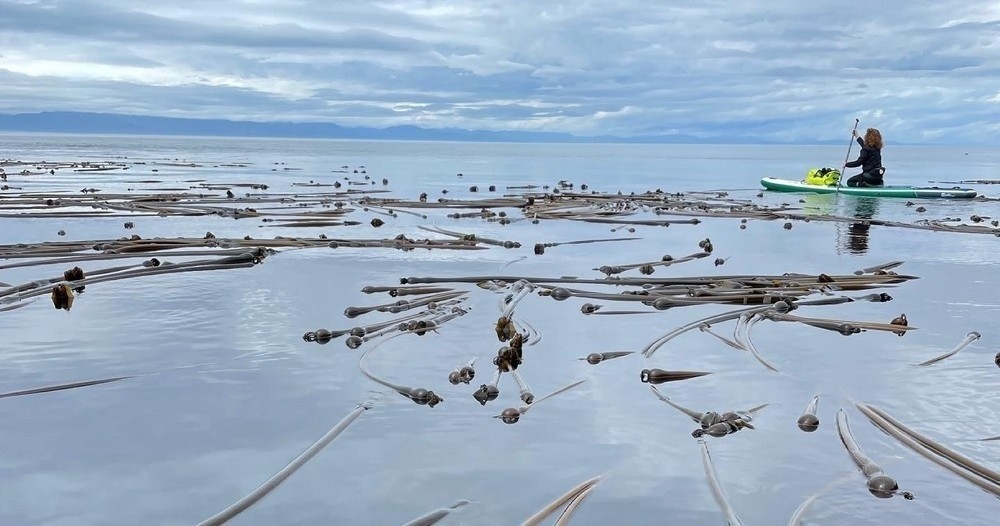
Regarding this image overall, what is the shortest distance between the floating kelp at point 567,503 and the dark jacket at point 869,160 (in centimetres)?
3607

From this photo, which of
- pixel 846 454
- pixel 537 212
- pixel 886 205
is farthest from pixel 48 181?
pixel 846 454

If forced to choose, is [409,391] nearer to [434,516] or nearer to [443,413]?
[443,413]

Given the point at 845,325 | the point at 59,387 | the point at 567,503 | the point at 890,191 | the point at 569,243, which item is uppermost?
the point at 890,191

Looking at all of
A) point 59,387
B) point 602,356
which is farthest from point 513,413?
point 59,387

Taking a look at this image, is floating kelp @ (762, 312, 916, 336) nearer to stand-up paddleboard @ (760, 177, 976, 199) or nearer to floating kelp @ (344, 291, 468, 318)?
floating kelp @ (344, 291, 468, 318)

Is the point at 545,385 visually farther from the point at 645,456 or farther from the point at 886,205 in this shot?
the point at 886,205

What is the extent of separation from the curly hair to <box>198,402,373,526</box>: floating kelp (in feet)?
117

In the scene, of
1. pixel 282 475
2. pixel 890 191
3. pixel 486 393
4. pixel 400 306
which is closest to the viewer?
pixel 282 475

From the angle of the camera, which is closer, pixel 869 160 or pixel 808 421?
pixel 808 421

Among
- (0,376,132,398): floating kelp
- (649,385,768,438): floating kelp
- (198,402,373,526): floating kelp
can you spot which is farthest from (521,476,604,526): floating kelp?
(0,376,132,398): floating kelp

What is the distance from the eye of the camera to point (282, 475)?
295 inches

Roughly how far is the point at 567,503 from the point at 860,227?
2650 cm

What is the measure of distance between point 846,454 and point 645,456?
1793mm

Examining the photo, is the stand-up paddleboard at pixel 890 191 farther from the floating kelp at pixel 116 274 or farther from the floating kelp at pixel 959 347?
the floating kelp at pixel 116 274
